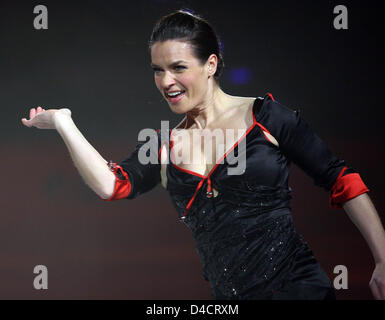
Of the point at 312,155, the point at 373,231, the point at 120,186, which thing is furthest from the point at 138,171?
the point at 373,231

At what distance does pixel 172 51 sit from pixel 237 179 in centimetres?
46

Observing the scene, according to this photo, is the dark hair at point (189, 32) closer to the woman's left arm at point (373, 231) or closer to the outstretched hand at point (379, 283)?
the woman's left arm at point (373, 231)

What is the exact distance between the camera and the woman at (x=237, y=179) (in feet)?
4.92

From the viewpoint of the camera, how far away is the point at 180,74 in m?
1.69

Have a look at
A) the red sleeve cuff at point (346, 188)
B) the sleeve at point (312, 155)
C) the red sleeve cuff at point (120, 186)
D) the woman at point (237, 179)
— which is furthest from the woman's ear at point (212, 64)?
the red sleeve cuff at point (346, 188)

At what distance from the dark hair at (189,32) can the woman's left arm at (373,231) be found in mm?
669

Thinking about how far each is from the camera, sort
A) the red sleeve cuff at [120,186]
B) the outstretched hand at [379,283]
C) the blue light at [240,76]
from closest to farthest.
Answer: the outstretched hand at [379,283] → the red sleeve cuff at [120,186] → the blue light at [240,76]

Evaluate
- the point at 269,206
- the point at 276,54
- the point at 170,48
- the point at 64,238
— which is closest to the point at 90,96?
the point at 64,238

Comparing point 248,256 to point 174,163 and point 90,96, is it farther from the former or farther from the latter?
point 90,96

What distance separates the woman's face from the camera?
1.67 metres

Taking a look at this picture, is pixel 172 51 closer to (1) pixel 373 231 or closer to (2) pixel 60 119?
(2) pixel 60 119

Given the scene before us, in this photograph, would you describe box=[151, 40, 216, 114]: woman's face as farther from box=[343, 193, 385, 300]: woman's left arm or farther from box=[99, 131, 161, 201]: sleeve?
box=[343, 193, 385, 300]: woman's left arm

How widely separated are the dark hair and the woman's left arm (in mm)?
669

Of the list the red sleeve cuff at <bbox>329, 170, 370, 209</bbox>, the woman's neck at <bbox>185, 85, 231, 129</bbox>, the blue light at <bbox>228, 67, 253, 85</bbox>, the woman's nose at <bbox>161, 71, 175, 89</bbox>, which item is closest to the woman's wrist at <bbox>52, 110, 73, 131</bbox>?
the woman's nose at <bbox>161, 71, 175, 89</bbox>
